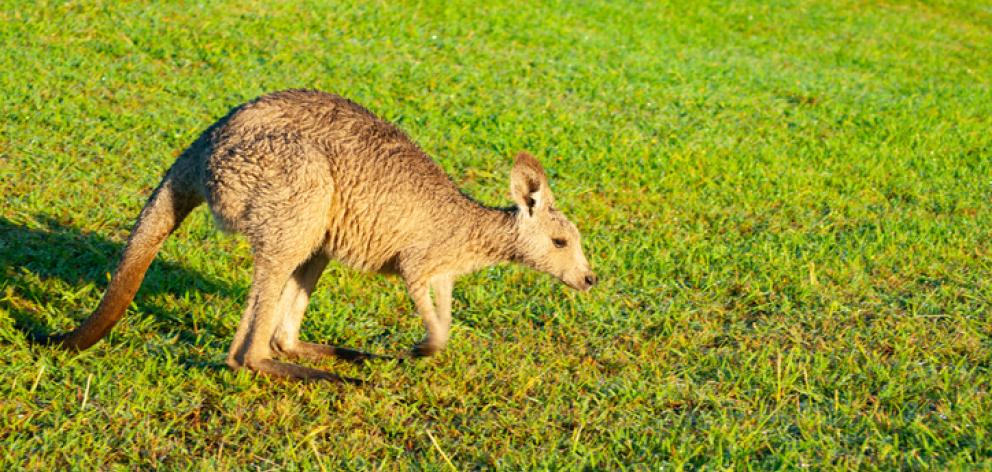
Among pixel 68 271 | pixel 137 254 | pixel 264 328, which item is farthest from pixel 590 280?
pixel 68 271

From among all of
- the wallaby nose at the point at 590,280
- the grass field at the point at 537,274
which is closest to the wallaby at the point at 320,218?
the wallaby nose at the point at 590,280

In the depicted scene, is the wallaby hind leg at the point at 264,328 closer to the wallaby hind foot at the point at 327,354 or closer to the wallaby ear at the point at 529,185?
the wallaby hind foot at the point at 327,354

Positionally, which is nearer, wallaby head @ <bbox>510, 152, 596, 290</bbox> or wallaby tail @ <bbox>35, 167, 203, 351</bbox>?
wallaby tail @ <bbox>35, 167, 203, 351</bbox>

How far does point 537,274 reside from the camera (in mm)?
5023

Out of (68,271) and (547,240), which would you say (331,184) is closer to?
(547,240)

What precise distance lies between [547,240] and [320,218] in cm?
100

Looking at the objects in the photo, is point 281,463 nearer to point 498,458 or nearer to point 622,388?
point 498,458

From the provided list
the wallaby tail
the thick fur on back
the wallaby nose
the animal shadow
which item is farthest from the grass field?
the thick fur on back

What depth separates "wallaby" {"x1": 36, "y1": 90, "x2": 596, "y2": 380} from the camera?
142 inches

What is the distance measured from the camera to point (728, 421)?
12.1 feet

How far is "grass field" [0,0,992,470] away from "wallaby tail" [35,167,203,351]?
16 cm

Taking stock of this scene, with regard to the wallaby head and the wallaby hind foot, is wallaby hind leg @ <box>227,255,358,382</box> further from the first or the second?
the wallaby head

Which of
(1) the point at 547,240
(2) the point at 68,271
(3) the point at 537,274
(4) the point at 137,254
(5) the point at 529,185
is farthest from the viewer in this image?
(3) the point at 537,274

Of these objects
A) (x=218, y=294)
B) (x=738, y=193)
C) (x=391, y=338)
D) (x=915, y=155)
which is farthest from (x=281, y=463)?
(x=915, y=155)
